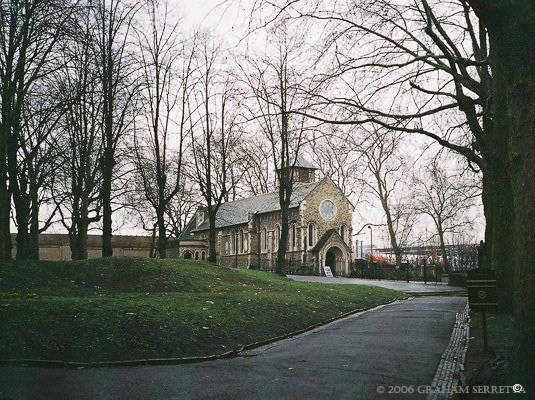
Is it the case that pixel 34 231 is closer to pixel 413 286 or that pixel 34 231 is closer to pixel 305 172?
pixel 413 286

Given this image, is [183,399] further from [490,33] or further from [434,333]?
[434,333]

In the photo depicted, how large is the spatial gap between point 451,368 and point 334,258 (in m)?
45.5

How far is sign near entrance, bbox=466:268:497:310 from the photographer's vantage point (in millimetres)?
8539

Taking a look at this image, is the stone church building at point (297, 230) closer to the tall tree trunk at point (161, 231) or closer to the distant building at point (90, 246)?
the distant building at point (90, 246)

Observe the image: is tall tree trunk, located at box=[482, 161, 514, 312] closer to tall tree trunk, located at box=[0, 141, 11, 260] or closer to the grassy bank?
the grassy bank

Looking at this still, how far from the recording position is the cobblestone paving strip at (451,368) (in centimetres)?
622

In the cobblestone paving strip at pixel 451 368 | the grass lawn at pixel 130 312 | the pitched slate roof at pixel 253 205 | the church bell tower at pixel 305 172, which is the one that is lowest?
the cobblestone paving strip at pixel 451 368

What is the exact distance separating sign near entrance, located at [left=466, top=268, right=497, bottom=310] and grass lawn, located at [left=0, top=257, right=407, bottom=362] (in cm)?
456

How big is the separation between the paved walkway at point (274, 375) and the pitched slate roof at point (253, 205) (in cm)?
4373

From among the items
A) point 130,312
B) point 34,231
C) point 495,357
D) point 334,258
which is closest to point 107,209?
point 34,231

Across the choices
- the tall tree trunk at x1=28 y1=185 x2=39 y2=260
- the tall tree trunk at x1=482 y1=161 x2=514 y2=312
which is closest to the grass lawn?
the tall tree trunk at x1=482 y1=161 x2=514 y2=312

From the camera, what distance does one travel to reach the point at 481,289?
8703 mm

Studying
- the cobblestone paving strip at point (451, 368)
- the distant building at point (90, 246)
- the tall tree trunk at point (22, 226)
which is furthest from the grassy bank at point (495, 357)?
the distant building at point (90, 246)

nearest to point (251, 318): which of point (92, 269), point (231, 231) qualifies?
point (92, 269)
